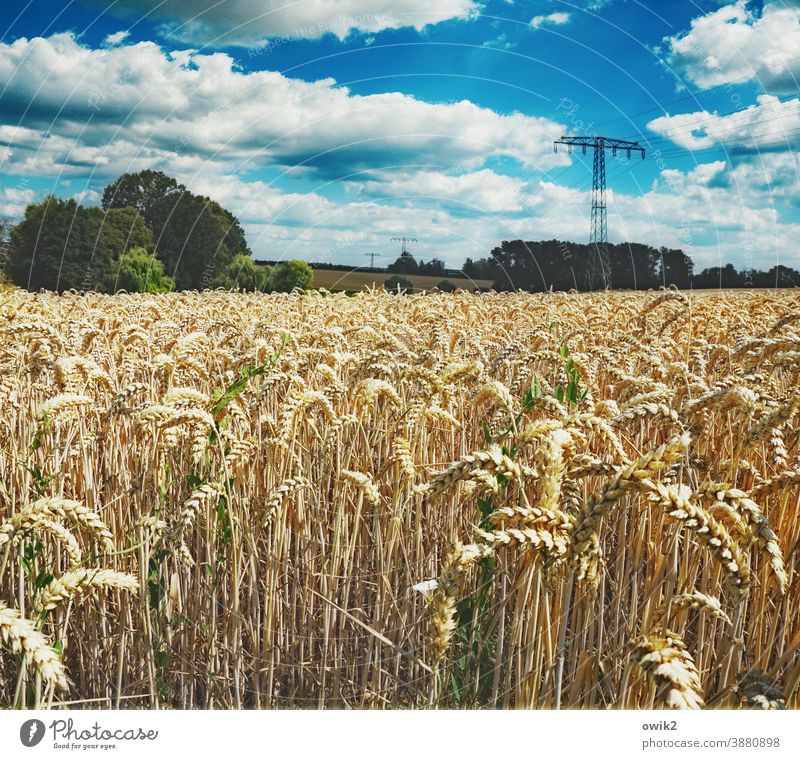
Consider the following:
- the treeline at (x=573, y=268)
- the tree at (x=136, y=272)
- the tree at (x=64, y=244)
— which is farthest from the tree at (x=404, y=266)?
the tree at (x=136, y=272)

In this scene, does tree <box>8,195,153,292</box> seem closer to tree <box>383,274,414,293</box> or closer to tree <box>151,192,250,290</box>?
tree <box>151,192,250,290</box>

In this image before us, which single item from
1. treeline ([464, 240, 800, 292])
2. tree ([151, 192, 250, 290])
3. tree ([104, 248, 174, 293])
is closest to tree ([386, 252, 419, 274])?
treeline ([464, 240, 800, 292])

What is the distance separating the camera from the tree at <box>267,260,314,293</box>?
16.2 m

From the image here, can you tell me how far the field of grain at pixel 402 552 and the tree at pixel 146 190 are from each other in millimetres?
17624

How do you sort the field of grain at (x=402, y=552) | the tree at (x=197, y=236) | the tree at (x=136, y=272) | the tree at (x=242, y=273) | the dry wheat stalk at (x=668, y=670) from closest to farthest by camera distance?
the dry wheat stalk at (x=668, y=670) → the field of grain at (x=402, y=552) → the tree at (x=197, y=236) → the tree at (x=242, y=273) → the tree at (x=136, y=272)

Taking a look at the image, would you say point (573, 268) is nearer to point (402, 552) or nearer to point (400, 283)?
point (400, 283)

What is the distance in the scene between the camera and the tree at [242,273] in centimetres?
2067

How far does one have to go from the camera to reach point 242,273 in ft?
72.8

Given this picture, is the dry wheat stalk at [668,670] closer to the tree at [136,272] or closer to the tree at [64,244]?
the tree at [64,244]

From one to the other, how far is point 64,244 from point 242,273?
772 centimetres

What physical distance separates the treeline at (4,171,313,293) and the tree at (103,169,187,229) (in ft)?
0.10

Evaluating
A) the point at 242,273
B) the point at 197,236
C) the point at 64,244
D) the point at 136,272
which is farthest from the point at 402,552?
the point at 136,272
